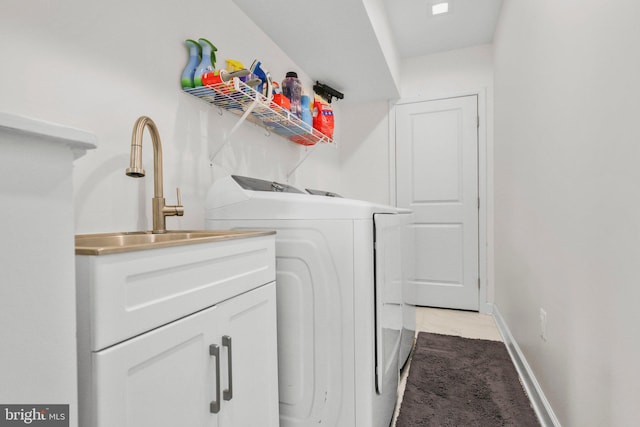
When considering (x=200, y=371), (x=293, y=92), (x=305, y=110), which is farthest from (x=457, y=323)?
(x=200, y=371)

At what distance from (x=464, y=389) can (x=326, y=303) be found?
1.12m

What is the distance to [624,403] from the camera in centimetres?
88

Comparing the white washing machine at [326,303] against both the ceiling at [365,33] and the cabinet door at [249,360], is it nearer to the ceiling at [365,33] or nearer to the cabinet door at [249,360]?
the cabinet door at [249,360]

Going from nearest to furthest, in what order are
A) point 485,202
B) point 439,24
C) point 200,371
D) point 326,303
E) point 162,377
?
point 162,377
point 200,371
point 326,303
point 439,24
point 485,202

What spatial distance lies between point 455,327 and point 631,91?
2381mm

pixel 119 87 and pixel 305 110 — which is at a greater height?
pixel 305 110

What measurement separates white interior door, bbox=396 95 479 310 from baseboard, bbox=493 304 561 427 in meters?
0.78

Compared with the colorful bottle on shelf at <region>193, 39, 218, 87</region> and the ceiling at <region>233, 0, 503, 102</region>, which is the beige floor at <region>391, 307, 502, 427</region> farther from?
the colorful bottle on shelf at <region>193, 39, 218, 87</region>

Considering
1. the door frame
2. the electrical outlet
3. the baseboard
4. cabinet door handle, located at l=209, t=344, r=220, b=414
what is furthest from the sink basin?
the door frame

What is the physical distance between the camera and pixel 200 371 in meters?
0.82

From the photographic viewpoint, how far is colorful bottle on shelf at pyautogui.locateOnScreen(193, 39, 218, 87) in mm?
1392

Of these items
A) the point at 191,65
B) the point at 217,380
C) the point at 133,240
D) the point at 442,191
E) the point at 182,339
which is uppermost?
the point at 191,65

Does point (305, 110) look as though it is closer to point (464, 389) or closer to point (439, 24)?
point (439, 24)

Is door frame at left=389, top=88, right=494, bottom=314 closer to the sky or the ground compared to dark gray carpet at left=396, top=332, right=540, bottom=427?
closer to the sky
